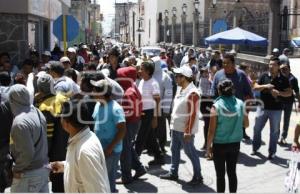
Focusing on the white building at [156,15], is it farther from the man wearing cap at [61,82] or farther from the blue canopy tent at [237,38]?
the man wearing cap at [61,82]

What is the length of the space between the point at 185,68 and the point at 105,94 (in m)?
2.11

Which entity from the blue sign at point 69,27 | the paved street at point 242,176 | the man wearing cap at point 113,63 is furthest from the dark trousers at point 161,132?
the blue sign at point 69,27

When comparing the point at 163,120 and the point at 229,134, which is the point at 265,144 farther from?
the point at 229,134

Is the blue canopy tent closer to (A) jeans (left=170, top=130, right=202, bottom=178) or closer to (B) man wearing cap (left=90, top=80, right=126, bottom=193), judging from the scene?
(A) jeans (left=170, top=130, right=202, bottom=178)

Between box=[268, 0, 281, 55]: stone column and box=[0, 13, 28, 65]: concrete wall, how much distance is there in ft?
35.4

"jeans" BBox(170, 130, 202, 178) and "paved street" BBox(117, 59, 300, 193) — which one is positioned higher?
"jeans" BBox(170, 130, 202, 178)

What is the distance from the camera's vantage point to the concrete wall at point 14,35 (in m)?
13.6

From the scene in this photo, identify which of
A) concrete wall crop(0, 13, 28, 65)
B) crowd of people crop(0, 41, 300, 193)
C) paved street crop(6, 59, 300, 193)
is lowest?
paved street crop(6, 59, 300, 193)

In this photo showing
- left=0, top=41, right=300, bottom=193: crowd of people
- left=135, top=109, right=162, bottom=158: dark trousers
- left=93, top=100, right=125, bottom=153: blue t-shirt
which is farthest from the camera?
left=135, top=109, right=162, bottom=158: dark trousers

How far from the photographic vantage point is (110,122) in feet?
20.3

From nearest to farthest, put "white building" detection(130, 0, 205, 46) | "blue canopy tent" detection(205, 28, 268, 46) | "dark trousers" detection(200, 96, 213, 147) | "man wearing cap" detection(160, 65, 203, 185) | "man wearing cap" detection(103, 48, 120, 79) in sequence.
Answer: "man wearing cap" detection(160, 65, 203, 185) < "man wearing cap" detection(103, 48, 120, 79) < "dark trousers" detection(200, 96, 213, 147) < "blue canopy tent" detection(205, 28, 268, 46) < "white building" detection(130, 0, 205, 46)

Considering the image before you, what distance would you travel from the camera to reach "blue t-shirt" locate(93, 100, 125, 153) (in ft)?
20.2

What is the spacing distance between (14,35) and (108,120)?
332 inches

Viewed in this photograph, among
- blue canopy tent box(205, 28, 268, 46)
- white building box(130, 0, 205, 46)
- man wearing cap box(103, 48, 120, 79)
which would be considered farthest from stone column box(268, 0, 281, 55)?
white building box(130, 0, 205, 46)
